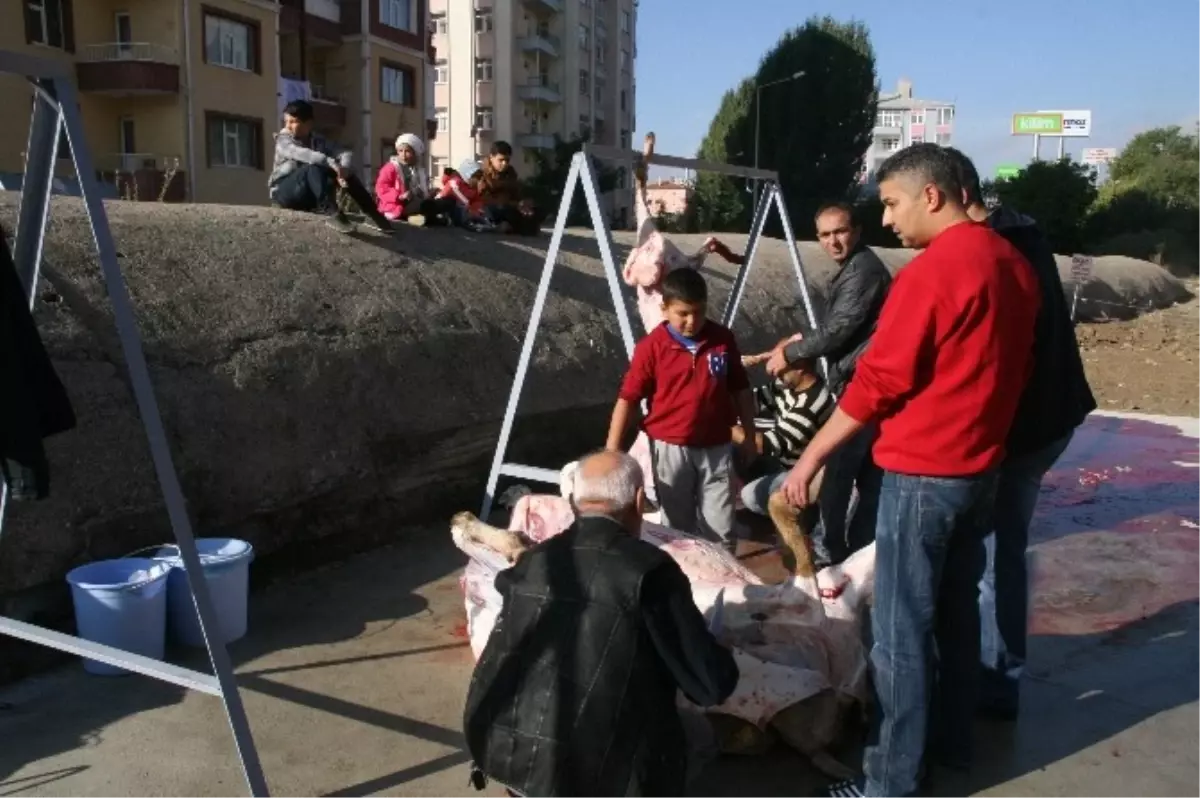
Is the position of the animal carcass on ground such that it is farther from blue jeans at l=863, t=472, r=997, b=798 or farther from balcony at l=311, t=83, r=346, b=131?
balcony at l=311, t=83, r=346, b=131

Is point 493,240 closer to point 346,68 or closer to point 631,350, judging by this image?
point 631,350

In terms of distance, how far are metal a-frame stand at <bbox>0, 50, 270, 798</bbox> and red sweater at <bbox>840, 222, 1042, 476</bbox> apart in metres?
1.93

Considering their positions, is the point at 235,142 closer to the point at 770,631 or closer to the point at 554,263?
the point at 554,263

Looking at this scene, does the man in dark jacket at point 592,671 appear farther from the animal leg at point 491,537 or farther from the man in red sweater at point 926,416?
the animal leg at point 491,537

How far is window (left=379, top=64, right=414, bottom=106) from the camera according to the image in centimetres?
3306

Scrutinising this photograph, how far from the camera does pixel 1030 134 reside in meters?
78.7

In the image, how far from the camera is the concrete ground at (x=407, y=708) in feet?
11.1

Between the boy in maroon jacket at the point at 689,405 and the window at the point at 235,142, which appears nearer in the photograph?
the boy in maroon jacket at the point at 689,405

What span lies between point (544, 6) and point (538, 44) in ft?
8.71

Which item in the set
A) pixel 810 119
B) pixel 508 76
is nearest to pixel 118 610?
pixel 810 119

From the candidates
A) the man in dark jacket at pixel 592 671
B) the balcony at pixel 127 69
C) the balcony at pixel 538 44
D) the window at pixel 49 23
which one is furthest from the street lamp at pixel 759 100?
the man in dark jacket at pixel 592 671

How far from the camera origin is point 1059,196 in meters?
33.8

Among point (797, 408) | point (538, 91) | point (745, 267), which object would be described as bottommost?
point (797, 408)

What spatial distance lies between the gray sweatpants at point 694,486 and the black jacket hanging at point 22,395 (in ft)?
8.41
